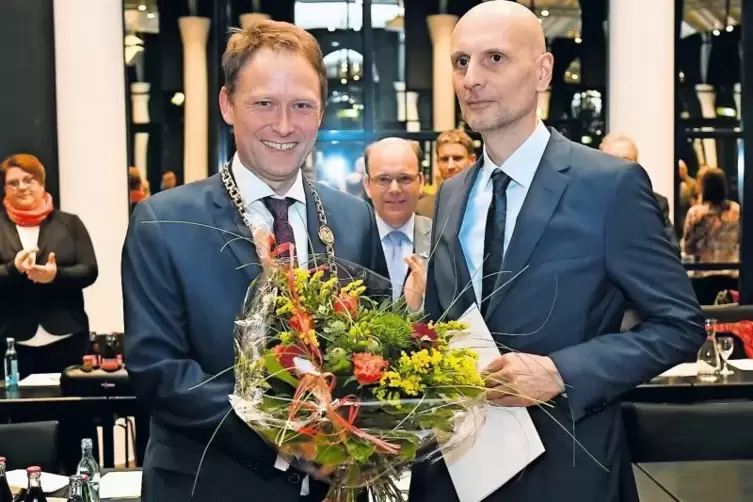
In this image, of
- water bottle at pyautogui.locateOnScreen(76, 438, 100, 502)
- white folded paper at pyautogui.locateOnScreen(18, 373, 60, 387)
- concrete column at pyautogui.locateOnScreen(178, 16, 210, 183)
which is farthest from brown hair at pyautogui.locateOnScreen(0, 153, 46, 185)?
water bottle at pyautogui.locateOnScreen(76, 438, 100, 502)

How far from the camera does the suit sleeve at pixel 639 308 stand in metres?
1.72

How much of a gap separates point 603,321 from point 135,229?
925 millimetres

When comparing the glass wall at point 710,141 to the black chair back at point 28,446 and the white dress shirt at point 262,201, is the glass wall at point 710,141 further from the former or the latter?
the white dress shirt at point 262,201

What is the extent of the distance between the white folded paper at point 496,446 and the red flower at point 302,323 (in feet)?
1.48

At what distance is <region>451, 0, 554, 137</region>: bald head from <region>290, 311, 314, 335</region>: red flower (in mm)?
693

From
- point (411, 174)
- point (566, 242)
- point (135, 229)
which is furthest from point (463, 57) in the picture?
point (411, 174)

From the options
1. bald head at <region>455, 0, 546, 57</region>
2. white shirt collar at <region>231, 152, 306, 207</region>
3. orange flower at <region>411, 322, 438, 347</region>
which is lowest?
orange flower at <region>411, 322, 438, 347</region>

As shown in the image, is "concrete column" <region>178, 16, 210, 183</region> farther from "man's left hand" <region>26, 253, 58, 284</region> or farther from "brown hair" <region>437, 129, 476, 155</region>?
"brown hair" <region>437, 129, 476, 155</region>

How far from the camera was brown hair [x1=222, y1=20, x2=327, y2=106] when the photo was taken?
68.6 inches

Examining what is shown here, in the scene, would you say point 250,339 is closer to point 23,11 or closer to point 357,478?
point 357,478

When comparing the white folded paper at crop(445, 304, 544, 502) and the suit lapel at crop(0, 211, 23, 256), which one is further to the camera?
the suit lapel at crop(0, 211, 23, 256)

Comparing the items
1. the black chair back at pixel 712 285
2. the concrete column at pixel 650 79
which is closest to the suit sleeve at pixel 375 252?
the concrete column at pixel 650 79

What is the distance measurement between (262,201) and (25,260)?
331cm

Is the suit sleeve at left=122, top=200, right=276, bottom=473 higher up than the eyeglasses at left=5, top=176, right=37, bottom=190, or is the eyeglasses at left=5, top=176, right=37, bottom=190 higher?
the eyeglasses at left=5, top=176, right=37, bottom=190
